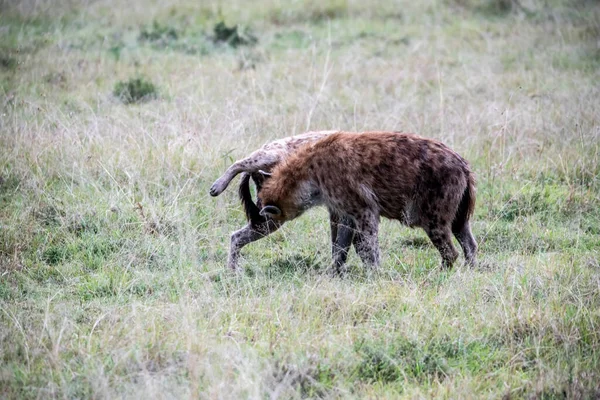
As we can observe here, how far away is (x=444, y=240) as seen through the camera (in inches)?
235

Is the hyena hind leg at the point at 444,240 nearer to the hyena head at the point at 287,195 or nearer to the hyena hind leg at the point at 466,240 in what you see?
the hyena hind leg at the point at 466,240

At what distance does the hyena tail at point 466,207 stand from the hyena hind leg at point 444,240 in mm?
252

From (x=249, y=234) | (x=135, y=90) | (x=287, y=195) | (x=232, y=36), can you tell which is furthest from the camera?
(x=232, y=36)

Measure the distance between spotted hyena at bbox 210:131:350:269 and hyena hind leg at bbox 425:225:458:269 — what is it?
670 millimetres

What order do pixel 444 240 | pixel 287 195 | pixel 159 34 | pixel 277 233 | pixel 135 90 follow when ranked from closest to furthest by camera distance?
pixel 444 240 → pixel 287 195 → pixel 277 233 → pixel 135 90 → pixel 159 34

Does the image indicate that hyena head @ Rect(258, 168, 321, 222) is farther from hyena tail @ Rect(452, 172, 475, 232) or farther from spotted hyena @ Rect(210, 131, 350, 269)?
hyena tail @ Rect(452, 172, 475, 232)

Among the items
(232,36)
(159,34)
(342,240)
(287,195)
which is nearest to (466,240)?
(342,240)

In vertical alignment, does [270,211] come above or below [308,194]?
below

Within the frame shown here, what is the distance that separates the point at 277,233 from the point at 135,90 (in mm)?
3828

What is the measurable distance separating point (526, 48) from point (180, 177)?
697 cm

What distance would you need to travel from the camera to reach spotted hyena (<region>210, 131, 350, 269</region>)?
20.9ft

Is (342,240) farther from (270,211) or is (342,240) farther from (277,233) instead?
(277,233)

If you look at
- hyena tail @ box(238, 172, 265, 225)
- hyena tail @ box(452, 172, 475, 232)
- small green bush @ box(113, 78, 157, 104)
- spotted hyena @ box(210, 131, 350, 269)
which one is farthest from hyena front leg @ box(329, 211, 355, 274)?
small green bush @ box(113, 78, 157, 104)

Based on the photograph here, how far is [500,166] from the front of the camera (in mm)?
7871
